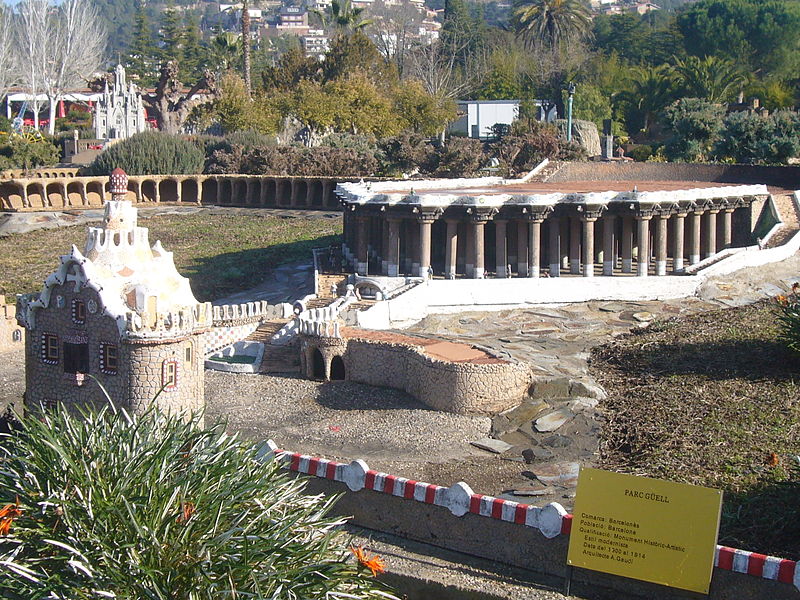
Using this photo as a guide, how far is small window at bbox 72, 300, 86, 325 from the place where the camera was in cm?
2970

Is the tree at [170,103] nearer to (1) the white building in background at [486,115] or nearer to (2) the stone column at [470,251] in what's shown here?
(1) the white building in background at [486,115]

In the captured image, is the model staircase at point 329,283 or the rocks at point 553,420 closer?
the rocks at point 553,420

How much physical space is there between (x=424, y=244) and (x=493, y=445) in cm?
2122

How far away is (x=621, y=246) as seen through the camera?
187 feet

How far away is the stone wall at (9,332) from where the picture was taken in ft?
149

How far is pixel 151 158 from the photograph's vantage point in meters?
95.6

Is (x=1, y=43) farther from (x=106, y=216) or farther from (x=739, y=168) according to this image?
(x=106, y=216)

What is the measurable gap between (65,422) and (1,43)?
4973 inches

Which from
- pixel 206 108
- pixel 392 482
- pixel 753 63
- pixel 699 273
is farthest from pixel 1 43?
pixel 392 482

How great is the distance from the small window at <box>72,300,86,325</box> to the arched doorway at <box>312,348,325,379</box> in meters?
10.9

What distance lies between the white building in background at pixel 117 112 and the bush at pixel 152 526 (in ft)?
335

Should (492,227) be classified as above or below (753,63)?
below

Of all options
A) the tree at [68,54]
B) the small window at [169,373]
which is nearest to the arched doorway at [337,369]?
the small window at [169,373]

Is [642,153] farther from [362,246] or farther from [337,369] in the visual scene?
[337,369]
